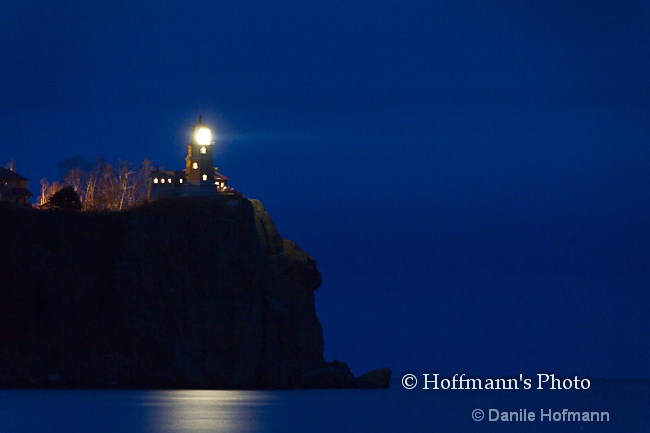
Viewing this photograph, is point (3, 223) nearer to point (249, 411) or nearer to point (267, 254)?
point (267, 254)

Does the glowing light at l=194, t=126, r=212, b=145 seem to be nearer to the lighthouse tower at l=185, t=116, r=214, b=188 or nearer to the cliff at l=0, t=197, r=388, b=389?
the lighthouse tower at l=185, t=116, r=214, b=188

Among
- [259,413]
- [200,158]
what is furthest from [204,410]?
[200,158]

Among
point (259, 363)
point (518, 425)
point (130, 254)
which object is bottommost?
point (518, 425)

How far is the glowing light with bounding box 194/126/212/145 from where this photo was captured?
4643 inches

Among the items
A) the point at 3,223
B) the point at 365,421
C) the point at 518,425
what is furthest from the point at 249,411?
the point at 3,223

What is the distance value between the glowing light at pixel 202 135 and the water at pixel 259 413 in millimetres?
22313

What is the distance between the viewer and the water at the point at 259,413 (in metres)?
70.9

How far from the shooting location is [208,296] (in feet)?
342

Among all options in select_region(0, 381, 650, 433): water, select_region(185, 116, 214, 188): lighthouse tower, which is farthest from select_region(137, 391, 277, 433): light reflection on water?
select_region(185, 116, 214, 188): lighthouse tower

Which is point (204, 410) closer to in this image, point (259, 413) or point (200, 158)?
point (259, 413)

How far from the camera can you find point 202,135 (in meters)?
118

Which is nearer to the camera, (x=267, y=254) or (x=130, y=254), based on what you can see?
(x=130, y=254)

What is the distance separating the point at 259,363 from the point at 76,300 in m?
14.9

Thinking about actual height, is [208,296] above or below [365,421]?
above
